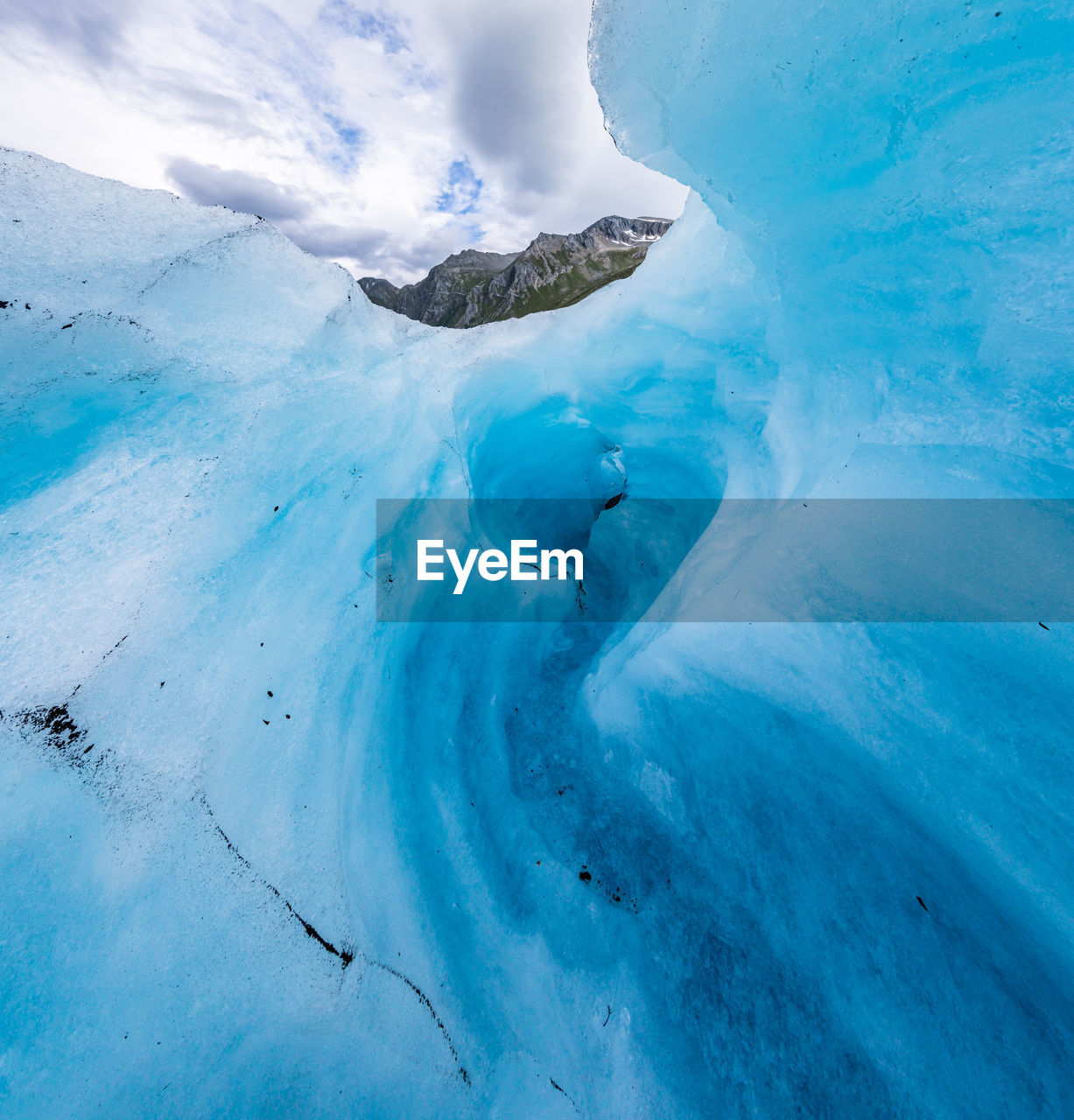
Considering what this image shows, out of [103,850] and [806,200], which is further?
[806,200]

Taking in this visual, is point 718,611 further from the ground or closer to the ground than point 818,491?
closer to the ground

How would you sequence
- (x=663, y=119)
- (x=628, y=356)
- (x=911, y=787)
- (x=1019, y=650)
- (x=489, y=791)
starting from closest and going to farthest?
(x=1019, y=650), (x=911, y=787), (x=663, y=119), (x=489, y=791), (x=628, y=356)

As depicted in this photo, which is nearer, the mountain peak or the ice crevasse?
the ice crevasse

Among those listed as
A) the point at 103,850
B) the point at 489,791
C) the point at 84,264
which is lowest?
the point at 489,791

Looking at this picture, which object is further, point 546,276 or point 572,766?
point 546,276

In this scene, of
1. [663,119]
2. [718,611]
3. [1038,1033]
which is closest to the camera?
[1038,1033]

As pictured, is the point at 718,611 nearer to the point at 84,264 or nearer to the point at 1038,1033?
the point at 1038,1033

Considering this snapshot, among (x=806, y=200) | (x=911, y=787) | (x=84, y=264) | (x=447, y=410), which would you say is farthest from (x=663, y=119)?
(x=911, y=787)

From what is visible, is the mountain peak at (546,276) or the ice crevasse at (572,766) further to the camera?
the mountain peak at (546,276)
